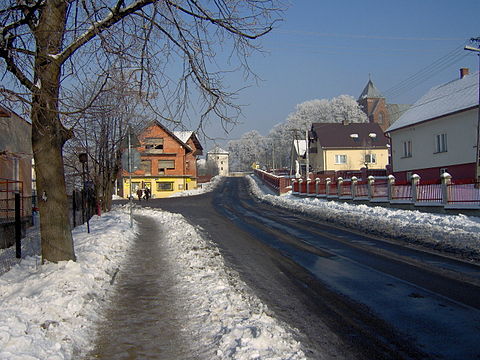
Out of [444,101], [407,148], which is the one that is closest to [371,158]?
[407,148]

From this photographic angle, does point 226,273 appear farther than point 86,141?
No

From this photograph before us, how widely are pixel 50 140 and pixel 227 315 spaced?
4.59 metres

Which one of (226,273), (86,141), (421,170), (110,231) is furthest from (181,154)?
(226,273)

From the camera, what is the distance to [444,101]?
3450cm

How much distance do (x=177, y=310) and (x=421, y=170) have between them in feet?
105

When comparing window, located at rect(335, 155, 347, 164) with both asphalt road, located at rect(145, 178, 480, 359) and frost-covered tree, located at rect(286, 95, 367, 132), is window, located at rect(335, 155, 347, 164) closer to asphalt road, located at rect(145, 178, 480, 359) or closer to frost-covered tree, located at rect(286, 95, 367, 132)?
frost-covered tree, located at rect(286, 95, 367, 132)

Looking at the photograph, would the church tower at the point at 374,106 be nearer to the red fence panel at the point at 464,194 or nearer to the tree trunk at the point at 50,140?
the red fence panel at the point at 464,194

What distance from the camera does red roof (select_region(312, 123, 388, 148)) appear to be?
69.4 meters

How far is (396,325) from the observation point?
5781 mm

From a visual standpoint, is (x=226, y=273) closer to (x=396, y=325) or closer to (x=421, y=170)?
(x=396, y=325)

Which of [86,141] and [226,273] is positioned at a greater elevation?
[86,141]

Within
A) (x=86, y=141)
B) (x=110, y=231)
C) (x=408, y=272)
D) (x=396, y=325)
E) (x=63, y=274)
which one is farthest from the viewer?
(x=86, y=141)

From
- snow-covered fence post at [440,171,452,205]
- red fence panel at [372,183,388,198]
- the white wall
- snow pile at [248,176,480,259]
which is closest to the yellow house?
the white wall

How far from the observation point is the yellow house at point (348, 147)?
69.2m
